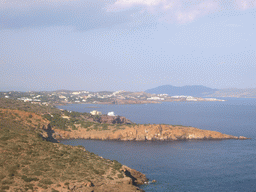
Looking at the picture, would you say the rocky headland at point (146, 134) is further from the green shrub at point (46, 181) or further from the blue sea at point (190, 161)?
the green shrub at point (46, 181)

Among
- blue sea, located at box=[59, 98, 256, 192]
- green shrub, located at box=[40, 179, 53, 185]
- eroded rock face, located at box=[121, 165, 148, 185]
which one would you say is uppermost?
green shrub, located at box=[40, 179, 53, 185]

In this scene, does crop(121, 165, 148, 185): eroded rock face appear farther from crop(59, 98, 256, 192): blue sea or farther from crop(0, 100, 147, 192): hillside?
crop(59, 98, 256, 192): blue sea

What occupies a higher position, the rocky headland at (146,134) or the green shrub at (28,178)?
the green shrub at (28,178)

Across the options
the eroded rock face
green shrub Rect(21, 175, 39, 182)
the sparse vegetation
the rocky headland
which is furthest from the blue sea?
green shrub Rect(21, 175, 39, 182)

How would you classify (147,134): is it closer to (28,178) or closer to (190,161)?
(190,161)

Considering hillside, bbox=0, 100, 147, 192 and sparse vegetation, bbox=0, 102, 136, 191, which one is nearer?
sparse vegetation, bbox=0, 102, 136, 191

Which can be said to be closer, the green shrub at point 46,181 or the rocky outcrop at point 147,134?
the green shrub at point 46,181

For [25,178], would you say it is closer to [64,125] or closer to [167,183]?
[167,183]

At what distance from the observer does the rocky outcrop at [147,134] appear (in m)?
98.6

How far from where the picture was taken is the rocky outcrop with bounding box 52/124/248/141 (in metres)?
98.6

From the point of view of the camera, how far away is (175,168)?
5741 centimetres

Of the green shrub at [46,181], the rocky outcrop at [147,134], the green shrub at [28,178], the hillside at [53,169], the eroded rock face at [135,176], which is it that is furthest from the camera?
the rocky outcrop at [147,134]

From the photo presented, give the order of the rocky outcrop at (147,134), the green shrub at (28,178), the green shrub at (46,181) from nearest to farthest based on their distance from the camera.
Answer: the green shrub at (28,178)
the green shrub at (46,181)
the rocky outcrop at (147,134)

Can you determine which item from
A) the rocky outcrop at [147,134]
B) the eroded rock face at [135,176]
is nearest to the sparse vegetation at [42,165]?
the eroded rock face at [135,176]
